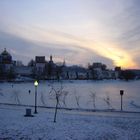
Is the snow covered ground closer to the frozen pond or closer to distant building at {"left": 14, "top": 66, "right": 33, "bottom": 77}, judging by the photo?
the frozen pond

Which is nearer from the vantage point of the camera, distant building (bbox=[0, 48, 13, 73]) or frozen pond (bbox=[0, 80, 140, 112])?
frozen pond (bbox=[0, 80, 140, 112])

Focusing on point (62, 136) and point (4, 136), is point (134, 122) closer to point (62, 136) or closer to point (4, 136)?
point (62, 136)

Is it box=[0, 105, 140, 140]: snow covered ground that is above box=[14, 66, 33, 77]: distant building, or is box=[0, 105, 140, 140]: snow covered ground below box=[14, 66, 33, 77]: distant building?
below

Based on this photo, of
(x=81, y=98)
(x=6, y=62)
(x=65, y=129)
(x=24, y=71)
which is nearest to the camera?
(x=65, y=129)

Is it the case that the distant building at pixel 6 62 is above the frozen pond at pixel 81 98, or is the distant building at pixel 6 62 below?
above

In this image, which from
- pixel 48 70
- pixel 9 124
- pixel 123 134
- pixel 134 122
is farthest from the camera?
pixel 48 70

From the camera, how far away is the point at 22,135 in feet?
53.2

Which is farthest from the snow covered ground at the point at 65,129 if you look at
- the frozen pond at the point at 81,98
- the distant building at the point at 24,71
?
the distant building at the point at 24,71

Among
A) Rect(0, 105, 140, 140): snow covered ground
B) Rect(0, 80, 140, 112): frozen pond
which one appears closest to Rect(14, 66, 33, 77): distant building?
Rect(0, 80, 140, 112): frozen pond

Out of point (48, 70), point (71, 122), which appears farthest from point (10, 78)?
point (71, 122)

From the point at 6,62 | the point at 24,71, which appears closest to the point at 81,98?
the point at 24,71

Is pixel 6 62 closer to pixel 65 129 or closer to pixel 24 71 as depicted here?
pixel 24 71

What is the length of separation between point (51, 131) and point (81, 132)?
1662mm

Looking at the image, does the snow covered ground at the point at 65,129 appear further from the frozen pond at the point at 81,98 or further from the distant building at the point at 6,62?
the distant building at the point at 6,62
